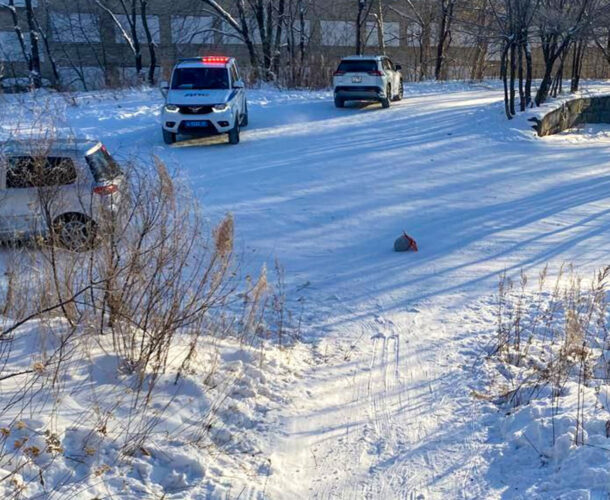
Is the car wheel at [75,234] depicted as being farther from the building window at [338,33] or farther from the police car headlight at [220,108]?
the building window at [338,33]

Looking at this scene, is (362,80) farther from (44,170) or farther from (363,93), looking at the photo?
(44,170)

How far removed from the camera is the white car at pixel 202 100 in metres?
15.6

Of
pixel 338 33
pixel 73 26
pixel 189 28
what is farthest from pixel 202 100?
pixel 338 33

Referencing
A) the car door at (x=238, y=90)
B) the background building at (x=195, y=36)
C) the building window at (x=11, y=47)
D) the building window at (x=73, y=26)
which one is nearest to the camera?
the car door at (x=238, y=90)

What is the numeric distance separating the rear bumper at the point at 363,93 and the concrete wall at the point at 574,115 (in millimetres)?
4758

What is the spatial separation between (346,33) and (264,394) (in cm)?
4023

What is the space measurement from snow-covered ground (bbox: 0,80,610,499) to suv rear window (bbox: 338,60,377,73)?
4.22ft

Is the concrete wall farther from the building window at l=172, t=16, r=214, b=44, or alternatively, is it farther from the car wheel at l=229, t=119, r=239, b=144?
the building window at l=172, t=16, r=214, b=44

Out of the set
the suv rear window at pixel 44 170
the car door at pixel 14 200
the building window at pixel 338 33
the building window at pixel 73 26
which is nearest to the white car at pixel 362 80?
the car door at pixel 14 200

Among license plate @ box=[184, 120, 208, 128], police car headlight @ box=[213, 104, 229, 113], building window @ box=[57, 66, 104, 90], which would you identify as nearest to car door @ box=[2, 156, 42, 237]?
license plate @ box=[184, 120, 208, 128]

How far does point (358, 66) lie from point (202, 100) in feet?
21.6

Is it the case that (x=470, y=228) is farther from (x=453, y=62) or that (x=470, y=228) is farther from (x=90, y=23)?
(x=90, y=23)

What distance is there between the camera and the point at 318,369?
18.2 ft

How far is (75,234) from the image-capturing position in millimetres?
5398
